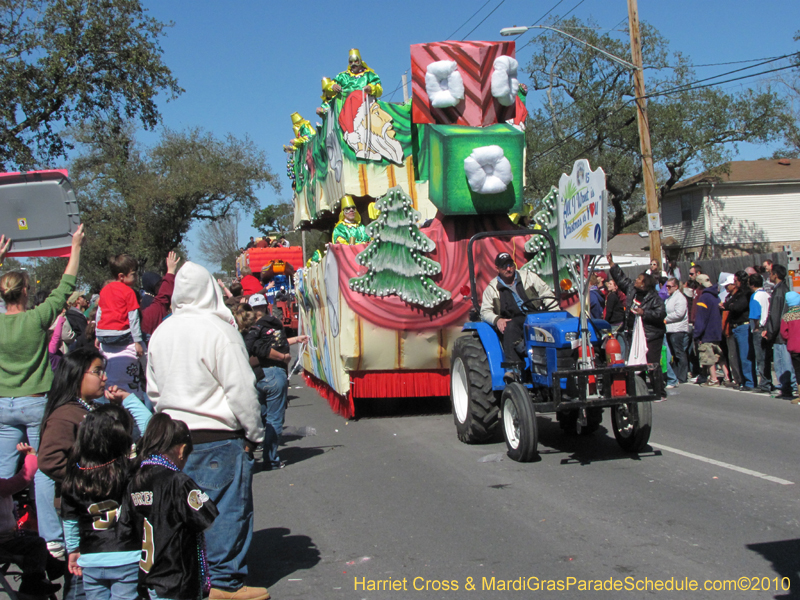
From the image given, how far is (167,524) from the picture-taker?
3289 mm

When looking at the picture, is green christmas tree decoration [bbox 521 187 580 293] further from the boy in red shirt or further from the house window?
the house window

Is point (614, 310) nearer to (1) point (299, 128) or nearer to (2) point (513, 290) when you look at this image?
(2) point (513, 290)

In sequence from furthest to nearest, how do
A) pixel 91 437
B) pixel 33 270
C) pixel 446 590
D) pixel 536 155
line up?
pixel 33 270, pixel 536 155, pixel 446 590, pixel 91 437

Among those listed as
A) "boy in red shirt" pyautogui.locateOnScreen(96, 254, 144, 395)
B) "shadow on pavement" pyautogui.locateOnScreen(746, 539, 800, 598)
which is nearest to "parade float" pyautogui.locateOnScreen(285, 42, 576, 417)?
"boy in red shirt" pyautogui.locateOnScreen(96, 254, 144, 395)

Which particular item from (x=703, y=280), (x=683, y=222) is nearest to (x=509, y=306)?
(x=703, y=280)

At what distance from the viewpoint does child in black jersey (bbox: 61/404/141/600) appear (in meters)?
3.42

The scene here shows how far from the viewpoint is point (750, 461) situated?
22.4 ft

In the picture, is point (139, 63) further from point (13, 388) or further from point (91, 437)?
point (91, 437)

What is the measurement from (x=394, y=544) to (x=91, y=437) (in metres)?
2.32

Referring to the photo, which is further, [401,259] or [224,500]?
[401,259]

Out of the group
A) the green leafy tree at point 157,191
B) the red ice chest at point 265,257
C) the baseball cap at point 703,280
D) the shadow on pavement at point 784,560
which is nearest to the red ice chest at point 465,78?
the baseball cap at point 703,280

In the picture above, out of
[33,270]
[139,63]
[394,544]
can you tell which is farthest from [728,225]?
[33,270]

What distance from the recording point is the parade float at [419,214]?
371 inches

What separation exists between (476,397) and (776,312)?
5.50 meters
